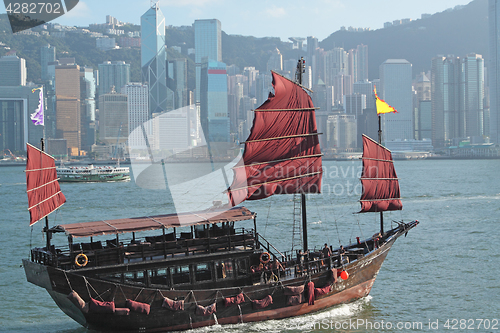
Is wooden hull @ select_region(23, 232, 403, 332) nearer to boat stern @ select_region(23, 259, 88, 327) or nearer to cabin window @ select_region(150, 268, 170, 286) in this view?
boat stern @ select_region(23, 259, 88, 327)

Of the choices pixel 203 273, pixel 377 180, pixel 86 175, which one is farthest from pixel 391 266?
pixel 86 175

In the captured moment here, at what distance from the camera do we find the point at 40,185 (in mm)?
18891

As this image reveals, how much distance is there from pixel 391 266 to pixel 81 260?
53.6 feet

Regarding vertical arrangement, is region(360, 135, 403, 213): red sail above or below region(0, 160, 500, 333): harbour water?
above

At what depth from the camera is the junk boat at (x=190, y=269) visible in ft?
54.9

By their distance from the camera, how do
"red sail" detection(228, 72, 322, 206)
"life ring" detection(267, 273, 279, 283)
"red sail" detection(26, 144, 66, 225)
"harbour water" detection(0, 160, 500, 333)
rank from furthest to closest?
"red sail" detection(228, 72, 322, 206) → "harbour water" detection(0, 160, 500, 333) → "life ring" detection(267, 273, 279, 283) → "red sail" detection(26, 144, 66, 225)

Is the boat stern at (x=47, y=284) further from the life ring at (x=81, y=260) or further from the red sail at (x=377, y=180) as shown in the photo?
the red sail at (x=377, y=180)

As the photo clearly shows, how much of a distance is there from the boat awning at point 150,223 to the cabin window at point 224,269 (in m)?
1.47

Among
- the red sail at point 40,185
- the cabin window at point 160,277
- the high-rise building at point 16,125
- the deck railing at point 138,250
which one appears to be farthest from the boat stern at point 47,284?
the high-rise building at point 16,125

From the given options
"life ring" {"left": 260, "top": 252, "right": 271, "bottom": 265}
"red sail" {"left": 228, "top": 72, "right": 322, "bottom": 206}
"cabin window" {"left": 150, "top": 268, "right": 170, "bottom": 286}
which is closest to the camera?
"cabin window" {"left": 150, "top": 268, "right": 170, "bottom": 286}

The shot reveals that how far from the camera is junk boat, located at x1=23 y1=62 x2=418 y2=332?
16.7 m

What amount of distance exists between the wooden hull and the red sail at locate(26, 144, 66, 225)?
2.04m

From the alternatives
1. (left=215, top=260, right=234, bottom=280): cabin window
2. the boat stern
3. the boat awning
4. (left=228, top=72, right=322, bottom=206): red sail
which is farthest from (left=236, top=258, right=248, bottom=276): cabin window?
the boat stern

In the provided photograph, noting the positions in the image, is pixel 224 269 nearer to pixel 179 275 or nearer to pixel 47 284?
pixel 179 275
